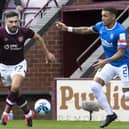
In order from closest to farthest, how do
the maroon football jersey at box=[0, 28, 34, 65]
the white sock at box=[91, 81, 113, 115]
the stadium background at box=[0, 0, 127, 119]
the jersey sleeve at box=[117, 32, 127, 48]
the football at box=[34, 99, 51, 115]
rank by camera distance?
the jersey sleeve at box=[117, 32, 127, 48]
the white sock at box=[91, 81, 113, 115]
the maroon football jersey at box=[0, 28, 34, 65]
the football at box=[34, 99, 51, 115]
the stadium background at box=[0, 0, 127, 119]

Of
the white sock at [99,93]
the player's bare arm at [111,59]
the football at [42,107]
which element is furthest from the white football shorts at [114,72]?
the football at [42,107]

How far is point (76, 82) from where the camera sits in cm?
2053

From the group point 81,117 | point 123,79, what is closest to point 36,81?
point 81,117

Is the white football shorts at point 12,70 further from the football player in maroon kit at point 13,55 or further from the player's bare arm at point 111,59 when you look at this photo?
the player's bare arm at point 111,59

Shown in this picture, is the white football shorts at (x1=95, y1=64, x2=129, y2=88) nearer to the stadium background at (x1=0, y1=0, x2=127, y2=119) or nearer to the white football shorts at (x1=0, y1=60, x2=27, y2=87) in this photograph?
the white football shorts at (x1=0, y1=60, x2=27, y2=87)

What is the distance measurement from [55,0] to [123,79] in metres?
9.46

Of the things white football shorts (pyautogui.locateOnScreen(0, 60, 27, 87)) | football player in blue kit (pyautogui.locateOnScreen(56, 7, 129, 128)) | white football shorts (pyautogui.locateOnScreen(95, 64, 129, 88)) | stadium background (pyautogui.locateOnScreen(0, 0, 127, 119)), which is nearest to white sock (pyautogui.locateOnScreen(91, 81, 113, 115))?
football player in blue kit (pyautogui.locateOnScreen(56, 7, 129, 128))

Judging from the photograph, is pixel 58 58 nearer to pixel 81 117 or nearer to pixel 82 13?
pixel 82 13

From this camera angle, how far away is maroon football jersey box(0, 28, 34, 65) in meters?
16.2

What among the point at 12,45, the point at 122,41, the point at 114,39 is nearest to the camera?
the point at 122,41

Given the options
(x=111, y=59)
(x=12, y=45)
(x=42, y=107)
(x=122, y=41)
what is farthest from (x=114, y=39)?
(x=42, y=107)

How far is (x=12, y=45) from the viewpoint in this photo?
16.2 meters

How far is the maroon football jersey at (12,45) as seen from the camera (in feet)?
53.0

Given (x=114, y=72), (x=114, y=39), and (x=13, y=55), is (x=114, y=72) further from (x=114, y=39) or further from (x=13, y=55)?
(x=13, y=55)
